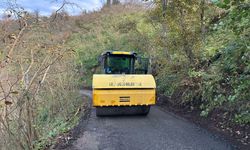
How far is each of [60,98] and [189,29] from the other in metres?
5.24

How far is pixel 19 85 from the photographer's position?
594 cm

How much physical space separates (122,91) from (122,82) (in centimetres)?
29

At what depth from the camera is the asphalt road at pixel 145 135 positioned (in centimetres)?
701

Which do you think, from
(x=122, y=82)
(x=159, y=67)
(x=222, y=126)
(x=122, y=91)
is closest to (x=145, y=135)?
(x=222, y=126)

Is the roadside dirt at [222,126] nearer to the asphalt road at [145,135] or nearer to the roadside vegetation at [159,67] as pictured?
the roadside vegetation at [159,67]

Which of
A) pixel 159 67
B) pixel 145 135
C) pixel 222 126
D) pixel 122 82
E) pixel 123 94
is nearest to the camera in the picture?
pixel 145 135

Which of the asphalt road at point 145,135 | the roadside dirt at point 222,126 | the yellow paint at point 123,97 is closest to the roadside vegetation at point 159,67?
the roadside dirt at point 222,126

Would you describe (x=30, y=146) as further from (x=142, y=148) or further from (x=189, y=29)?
(x=189, y=29)

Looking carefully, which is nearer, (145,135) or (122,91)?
(145,135)

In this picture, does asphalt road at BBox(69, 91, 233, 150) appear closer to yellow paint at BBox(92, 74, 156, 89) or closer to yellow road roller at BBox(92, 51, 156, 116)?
yellow road roller at BBox(92, 51, 156, 116)

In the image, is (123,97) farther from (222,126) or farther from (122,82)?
(222,126)

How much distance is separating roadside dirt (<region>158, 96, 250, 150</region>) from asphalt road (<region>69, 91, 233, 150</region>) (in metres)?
0.25

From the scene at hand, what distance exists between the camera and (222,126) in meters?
8.40

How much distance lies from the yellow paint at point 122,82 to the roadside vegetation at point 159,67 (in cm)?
114
